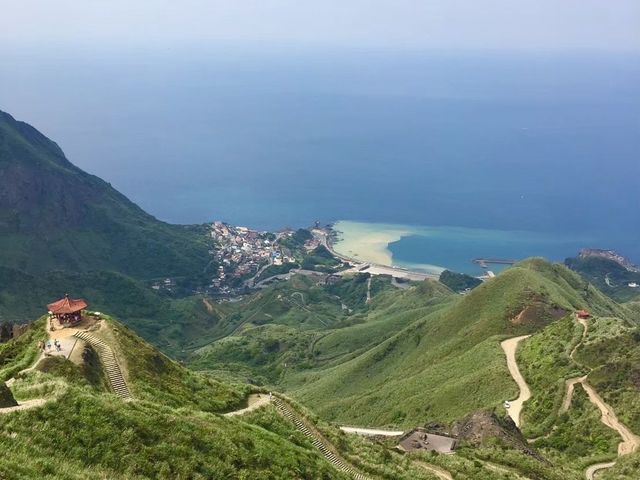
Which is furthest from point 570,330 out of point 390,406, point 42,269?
point 42,269

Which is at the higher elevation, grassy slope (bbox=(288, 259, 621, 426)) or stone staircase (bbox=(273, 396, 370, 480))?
stone staircase (bbox=(273, 396, 370, 480))

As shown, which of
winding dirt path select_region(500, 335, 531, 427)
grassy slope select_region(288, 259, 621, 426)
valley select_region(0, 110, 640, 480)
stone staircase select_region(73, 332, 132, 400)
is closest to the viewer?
valley select_region(0, 110, 640, 480)

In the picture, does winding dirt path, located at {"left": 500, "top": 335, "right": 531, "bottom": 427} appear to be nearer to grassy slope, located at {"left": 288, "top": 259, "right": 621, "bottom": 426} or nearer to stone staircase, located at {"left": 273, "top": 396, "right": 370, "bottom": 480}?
grassy slope, located at {"left": 288, "top": 259, "right": 621, "bottom": 426}

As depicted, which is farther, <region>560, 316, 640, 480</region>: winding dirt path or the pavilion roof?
<region>560, 316, 640, 480</region>: winding dirt path

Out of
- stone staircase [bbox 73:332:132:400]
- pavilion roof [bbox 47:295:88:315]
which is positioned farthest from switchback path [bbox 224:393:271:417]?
pavilion roof [bbox 47:295:88:315]

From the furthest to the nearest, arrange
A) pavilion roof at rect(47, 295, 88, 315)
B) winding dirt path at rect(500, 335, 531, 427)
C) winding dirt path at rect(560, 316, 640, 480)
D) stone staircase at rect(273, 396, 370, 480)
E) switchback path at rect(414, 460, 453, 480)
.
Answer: winding dirt path at rect(500, 335, 531, 427) → winding dirt path at rect(560, 316, 640, 480) → pavilion roof at rect(47, 295, 88, 315) → switchback path at rect(414, 460, 453, 480) → stone staircase at rect(273, 396, 370, 480)

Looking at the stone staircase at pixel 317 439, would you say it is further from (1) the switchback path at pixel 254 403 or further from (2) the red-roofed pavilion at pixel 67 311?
(2) the red-roofed pavilion at pixel 67 311
